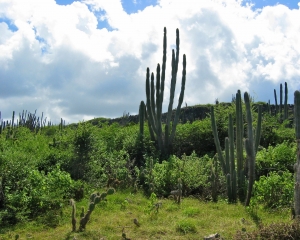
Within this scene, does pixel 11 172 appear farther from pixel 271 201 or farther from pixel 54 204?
pixel 271 201

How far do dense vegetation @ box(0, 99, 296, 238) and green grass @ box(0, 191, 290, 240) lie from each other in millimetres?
314

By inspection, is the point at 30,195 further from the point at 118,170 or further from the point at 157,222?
the point at 118,170

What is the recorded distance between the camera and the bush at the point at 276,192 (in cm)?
1034

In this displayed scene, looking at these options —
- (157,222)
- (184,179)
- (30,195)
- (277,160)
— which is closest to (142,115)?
(184,179)

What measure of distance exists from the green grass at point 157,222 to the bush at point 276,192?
426mm

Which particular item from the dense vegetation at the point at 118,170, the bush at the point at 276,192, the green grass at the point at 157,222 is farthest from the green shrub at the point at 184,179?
the bush at the point at 276,192

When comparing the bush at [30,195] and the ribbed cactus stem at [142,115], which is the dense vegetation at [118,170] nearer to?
the bush at [30,195]

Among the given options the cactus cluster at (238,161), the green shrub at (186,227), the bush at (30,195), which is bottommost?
the green shrub at (186,227)

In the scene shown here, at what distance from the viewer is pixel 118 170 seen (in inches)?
554

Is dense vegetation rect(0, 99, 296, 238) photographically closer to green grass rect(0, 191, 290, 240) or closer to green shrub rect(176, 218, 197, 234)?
green grass rect(0, 191, 290, 240)

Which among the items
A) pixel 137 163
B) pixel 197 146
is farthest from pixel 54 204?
pixel 197 146

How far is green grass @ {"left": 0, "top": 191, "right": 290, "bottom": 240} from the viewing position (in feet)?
28.2

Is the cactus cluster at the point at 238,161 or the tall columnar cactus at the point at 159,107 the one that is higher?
the tall columnar cactus at the point at 159,107

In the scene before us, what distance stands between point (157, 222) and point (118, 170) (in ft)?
16.1
